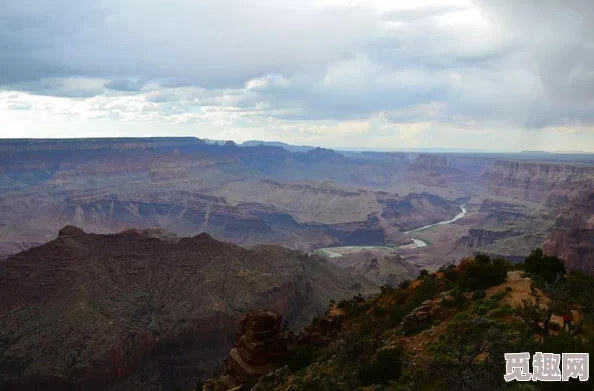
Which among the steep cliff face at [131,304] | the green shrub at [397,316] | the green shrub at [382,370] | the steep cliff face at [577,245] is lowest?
the steep cliff face at [131,304]

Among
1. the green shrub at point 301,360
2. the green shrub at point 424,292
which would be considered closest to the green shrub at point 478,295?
the green shrub at point 424,292

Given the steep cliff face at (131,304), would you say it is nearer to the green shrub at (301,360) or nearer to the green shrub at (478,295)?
the green shrub at (301,360)

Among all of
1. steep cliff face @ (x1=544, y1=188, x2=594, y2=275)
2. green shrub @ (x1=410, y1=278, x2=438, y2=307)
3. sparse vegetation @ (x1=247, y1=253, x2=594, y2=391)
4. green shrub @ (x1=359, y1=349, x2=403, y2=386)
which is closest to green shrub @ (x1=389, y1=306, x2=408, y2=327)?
sparse vegetation @ (x1=247, y1=253, x2=594, y2=391)

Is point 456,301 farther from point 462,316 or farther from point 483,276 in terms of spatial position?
point 483,276

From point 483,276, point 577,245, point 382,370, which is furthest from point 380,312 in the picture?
point 577,245

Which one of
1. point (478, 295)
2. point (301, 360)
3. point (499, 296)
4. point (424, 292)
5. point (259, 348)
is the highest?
point (499, 296)

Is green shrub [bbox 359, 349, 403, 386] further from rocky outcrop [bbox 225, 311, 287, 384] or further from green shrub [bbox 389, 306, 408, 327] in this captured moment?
rocky outcrop [bbox 225, 311, 287, 384]
